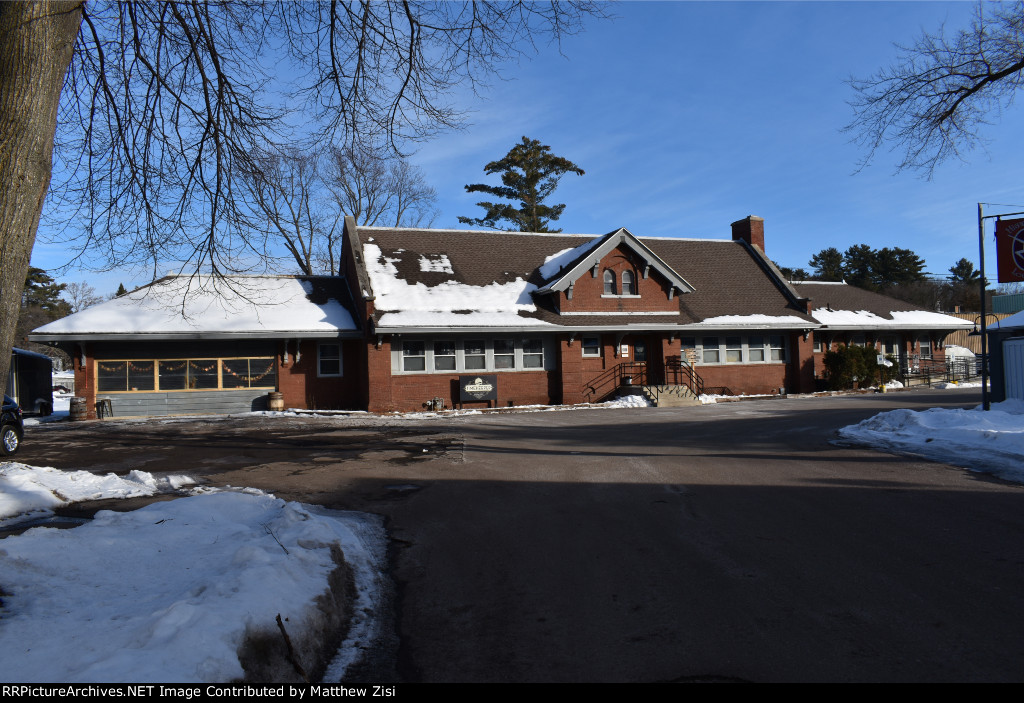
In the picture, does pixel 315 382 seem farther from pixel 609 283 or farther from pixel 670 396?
pixel 670 396

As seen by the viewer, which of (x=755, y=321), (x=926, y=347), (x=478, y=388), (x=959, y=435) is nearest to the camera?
(x=959, y=435)

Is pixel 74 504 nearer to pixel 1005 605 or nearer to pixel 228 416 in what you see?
pixel 1005 605

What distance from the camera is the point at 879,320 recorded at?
1257 inches

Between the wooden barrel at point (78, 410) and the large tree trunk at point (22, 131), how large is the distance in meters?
21.4

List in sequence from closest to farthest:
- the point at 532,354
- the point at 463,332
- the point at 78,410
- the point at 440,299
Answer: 1. the point at 78,410
2. the point at 463,332
3. the point at 440,299
4. the point at 532,354

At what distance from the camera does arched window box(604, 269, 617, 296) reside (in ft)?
90.5

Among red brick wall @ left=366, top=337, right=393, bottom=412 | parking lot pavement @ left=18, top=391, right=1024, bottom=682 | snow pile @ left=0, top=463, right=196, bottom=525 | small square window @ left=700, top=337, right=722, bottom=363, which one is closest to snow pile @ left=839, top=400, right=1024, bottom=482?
parking lot pavement @ left=18, top=391, right=1024, bottom=682

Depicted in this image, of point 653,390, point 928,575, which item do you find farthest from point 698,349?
point 928,575

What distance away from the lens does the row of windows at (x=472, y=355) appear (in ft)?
81.5

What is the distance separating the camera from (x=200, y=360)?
24234 mm

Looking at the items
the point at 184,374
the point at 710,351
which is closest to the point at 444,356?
the point at 184,374

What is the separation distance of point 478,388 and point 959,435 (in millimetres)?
16192

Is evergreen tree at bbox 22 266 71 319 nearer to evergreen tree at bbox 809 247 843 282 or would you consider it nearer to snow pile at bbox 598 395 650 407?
snow pile at bbox 598 395 650 407

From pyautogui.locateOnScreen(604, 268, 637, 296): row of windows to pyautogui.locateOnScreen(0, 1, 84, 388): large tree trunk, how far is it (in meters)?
24.0
